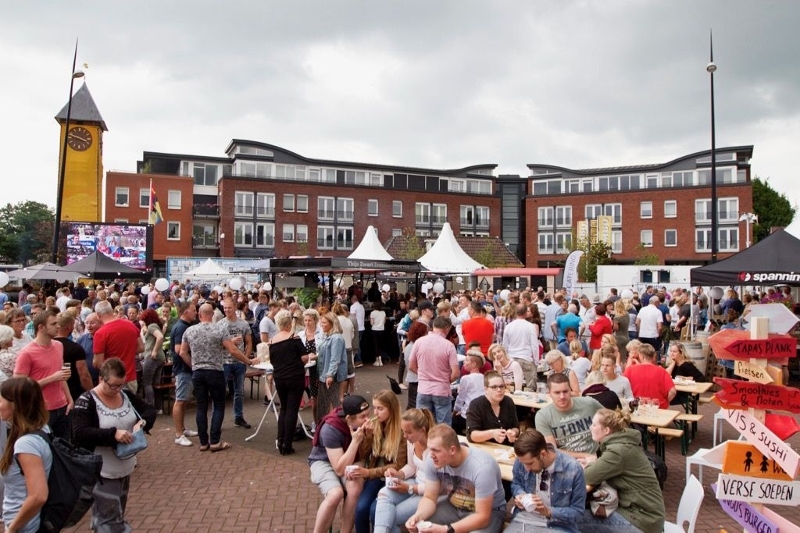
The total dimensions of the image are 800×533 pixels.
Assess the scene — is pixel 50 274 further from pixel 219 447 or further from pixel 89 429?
pixel 89 429

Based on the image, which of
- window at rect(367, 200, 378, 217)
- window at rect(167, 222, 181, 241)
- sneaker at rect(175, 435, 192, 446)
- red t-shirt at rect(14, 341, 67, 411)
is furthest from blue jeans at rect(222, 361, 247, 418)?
window at rect(367, 200, 378, 217)

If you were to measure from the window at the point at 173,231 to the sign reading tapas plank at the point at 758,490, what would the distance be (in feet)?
157

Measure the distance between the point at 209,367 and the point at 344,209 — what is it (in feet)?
145

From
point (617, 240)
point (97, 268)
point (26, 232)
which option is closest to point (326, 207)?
point (617, 240)

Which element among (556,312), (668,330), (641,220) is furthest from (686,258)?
(556,312)

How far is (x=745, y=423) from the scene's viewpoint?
375 cm

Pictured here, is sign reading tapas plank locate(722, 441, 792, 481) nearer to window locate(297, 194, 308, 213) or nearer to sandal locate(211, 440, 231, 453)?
sandal locate(211, 440, 231, 453)

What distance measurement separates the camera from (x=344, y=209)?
50438mm

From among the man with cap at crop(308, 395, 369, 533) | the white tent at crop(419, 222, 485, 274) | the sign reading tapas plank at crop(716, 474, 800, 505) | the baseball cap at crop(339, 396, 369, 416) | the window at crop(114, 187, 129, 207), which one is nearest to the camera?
the sign reading tapas plank at crop(716, 474, 800, 505)

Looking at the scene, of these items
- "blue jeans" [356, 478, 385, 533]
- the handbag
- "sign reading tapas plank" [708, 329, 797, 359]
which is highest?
"sign reading tapas plank" [708, 329, 797, 359]

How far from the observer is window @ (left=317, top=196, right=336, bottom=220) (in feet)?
163

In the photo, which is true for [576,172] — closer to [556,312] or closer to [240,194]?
[240,194]

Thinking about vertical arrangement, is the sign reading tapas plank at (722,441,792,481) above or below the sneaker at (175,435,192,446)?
above

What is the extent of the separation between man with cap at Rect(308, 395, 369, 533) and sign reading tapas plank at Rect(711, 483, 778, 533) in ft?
8.53
